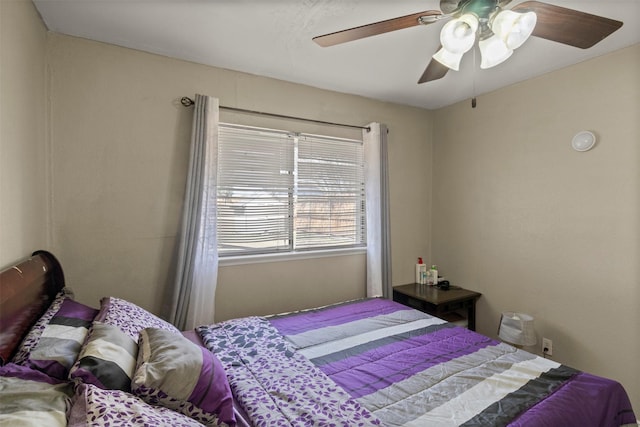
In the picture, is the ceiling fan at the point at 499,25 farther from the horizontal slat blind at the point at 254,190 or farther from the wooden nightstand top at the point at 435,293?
the wooden nightstand top at the point at 435,293

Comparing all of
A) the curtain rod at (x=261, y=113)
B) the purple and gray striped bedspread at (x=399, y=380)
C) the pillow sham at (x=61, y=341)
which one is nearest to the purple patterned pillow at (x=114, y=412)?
the pillow sham at (x=61, y=341)

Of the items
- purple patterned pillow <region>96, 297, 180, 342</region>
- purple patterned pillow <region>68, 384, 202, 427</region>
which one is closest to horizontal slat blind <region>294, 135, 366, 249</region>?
purple patterned pillow <region>96, 297, 180, 342</region>

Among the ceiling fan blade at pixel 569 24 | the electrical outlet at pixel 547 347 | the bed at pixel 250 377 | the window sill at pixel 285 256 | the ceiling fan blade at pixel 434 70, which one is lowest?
the electrical outlet at pixel 547 347

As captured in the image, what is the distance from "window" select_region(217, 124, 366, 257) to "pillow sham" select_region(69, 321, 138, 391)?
1.27m

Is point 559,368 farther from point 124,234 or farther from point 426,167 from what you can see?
point 124,234

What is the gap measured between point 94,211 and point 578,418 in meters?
2.76

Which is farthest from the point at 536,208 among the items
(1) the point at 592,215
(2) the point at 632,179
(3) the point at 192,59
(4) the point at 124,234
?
(4) the point at 124,234

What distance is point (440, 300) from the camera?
272 centimetres

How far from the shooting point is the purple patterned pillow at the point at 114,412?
748mm

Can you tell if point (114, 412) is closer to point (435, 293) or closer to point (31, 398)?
point (31, 398)

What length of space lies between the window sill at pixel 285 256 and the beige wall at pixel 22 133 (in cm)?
113

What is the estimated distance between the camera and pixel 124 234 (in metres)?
2.09

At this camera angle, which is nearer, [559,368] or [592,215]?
[559,368]

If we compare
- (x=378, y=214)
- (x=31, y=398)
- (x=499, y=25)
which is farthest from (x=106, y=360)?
(x=378, y=214)
